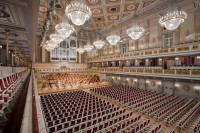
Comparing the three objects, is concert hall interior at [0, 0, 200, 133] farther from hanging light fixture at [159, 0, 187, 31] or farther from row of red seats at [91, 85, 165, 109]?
row of red seats at [91, 85, 165, 109]

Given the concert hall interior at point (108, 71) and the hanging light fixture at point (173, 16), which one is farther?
the hanging light fixture at point (173, 16)

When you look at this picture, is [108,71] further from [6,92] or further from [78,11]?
[6,92]

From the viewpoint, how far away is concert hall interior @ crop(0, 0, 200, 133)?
3.52 m

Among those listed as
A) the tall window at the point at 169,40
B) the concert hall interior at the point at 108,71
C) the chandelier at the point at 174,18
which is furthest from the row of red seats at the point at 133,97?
the tall window at the point at 169,40

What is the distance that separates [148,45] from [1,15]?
16714mm

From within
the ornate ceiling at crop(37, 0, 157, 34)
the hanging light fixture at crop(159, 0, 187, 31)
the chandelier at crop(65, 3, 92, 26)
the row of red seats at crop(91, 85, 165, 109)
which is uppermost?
the ornate ceiling at crop(37, 0, 157, 34)

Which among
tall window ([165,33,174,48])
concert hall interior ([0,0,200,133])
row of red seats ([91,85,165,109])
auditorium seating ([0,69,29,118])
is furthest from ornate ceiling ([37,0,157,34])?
row of red seats ([91,85,165,109])

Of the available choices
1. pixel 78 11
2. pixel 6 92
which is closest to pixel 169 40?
pixel 78 11

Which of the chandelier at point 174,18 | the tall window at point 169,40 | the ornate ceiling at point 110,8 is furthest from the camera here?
the tall window at point 169,40

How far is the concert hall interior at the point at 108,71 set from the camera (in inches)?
139

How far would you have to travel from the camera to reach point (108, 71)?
62.2ft

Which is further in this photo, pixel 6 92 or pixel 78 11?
pixel 78 11

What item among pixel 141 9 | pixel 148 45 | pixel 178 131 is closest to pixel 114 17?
pixel 141 9

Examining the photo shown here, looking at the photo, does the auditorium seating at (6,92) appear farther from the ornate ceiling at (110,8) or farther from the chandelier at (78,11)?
the ornate ceiling at (110,8)
